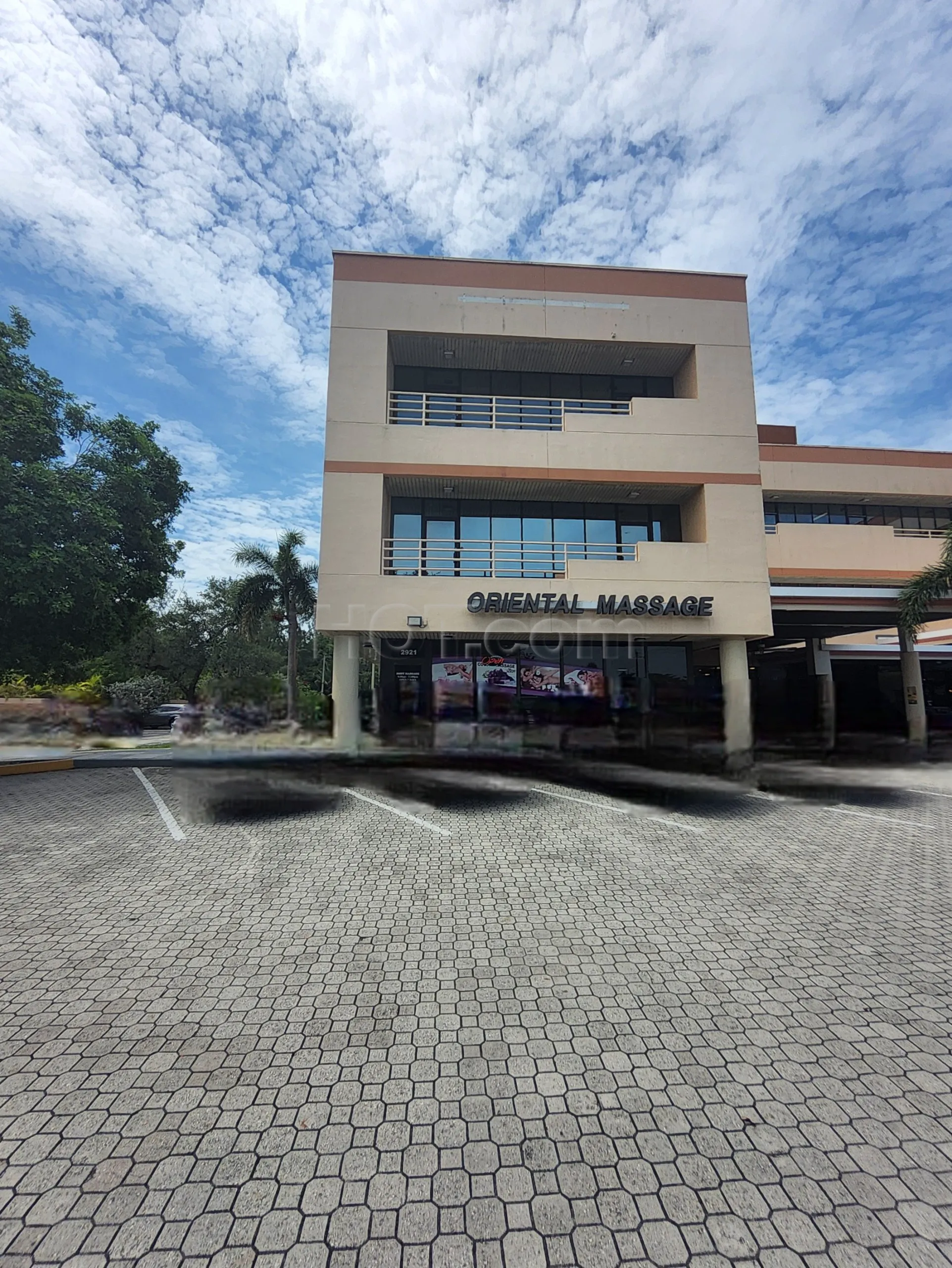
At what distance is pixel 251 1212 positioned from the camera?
222cm

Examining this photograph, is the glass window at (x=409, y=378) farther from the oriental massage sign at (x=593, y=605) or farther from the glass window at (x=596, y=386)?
the oriental massage sign at (x=593, y=605)

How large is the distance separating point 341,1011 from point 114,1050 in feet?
4.39

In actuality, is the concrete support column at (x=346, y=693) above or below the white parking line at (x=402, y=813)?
above

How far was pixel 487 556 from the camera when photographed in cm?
1683

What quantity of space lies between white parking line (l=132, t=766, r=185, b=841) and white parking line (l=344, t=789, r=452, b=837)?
2.93m

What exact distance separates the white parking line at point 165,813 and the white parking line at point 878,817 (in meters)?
10.4

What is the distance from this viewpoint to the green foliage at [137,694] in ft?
91.1

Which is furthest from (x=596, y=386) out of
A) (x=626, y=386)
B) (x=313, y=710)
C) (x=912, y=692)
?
(x=912, y=692)

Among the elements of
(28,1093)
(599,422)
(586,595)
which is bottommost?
(28,1093)

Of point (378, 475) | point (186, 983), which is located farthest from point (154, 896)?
point (378, 475)

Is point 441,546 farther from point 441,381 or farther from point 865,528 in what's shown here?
point 865,528

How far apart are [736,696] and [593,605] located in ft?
17.8

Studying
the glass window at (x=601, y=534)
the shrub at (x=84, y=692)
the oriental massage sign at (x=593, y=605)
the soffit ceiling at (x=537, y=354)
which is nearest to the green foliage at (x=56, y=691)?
the shrub at (x=84, y=692)

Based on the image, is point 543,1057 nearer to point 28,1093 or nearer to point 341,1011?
point 341,1011
